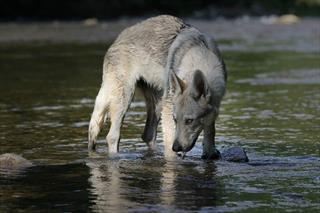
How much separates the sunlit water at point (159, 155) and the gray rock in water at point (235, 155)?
4.5 inches

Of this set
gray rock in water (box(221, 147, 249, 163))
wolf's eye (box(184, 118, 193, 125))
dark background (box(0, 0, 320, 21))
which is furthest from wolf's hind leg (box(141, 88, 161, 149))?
dark background (box(0, 0, 320, 21))

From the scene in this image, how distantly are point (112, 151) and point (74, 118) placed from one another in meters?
3.14

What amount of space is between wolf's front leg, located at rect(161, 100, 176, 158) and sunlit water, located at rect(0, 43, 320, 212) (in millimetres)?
157

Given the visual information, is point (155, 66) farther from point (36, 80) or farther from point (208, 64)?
point (36, 80)

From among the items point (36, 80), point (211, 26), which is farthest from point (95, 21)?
point (36, 80)

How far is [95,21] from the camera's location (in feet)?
135

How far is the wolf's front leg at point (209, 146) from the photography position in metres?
11.0

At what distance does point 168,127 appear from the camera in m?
11.2

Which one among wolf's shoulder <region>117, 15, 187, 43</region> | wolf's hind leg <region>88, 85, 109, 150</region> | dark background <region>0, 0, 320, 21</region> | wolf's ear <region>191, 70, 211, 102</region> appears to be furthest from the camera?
dark background <region>0, 0, 320, 21</region>

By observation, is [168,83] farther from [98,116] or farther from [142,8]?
[142,8]

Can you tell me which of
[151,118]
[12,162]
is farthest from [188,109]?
[151,118]

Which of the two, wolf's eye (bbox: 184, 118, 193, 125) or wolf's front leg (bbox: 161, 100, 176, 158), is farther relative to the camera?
wolf's front leg (bbox: 161, 100, 176, 158)

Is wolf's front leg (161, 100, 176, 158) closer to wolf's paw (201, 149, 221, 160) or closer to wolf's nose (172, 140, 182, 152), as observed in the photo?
wolf's paw (201, 149, 221, 160)

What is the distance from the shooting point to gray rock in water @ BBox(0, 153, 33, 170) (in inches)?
411
